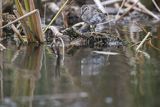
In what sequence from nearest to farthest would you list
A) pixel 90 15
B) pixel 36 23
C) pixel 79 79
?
pixel 79 79 < pixel 36 23 < pixel 90 15

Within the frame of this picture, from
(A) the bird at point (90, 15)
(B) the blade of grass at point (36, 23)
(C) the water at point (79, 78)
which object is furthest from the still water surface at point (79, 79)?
(A) the bird at point (90, 15)

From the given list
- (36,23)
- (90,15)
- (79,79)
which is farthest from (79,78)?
(90,15)

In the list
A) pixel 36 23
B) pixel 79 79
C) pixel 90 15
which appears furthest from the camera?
pixel 90 15

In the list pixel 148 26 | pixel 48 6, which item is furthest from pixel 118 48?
pixel 48 6

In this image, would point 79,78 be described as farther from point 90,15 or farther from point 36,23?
point 90,15

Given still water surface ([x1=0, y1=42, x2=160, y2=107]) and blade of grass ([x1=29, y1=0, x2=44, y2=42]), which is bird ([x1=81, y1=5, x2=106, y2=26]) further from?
still water surface ([x1=0, y1=42, x2=160, y2=107])

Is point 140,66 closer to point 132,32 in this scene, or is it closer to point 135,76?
point 135,76

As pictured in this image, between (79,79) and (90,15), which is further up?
(90,15)

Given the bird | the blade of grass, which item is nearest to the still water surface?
the blade of grass
